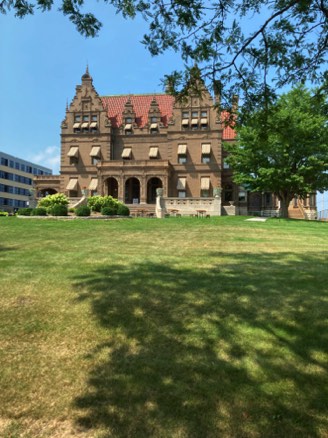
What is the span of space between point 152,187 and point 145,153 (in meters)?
5.15

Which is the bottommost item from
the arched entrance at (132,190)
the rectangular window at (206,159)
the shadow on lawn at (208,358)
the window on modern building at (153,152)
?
the shadow on lawn at (208,358)

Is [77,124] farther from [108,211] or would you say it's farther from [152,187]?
[108,211]

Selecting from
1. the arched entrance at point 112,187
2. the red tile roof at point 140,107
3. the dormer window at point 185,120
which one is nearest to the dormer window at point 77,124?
the red tile roof at point 140,107

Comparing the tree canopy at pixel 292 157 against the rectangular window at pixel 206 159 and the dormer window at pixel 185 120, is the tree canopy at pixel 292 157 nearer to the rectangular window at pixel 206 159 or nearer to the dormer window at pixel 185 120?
the rectangular window at pixel 206 159

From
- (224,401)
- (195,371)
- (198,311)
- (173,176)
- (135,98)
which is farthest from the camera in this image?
(135,98)

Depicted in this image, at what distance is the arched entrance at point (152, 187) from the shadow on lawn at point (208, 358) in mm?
42637

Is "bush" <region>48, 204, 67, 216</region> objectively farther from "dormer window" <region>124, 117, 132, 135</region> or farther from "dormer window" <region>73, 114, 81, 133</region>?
"dormer window" <region>73, 114, 81, 133</region>

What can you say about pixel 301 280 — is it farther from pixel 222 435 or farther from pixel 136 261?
pixel 222 435

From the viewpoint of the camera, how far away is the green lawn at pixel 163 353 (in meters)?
3.29

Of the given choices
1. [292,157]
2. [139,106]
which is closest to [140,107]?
[139,106]

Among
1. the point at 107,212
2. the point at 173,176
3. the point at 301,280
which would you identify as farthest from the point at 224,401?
the point at 173,176

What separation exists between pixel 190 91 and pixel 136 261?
4663 millimetres

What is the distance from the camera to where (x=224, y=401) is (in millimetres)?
→ 3525

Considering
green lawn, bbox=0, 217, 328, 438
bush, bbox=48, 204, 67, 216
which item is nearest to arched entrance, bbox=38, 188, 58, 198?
bush, bbox=48, 204, 67, 216
